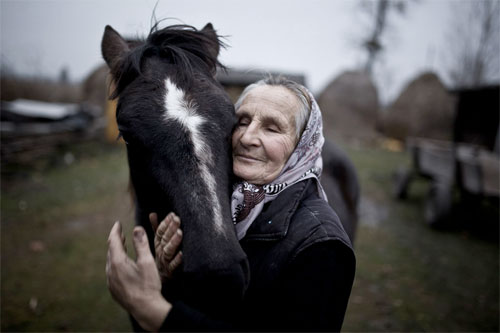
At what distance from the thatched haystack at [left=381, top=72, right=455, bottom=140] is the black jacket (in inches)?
659

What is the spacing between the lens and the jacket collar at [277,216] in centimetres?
126

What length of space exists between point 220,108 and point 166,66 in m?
0.43

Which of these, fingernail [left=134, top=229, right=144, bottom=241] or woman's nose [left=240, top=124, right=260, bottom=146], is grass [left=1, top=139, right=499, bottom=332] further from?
woman's nose [left=240, top=124, right=260, bottom=146]

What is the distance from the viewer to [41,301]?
3480mm

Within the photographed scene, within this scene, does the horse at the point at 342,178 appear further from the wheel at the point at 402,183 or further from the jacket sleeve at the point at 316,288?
the wheel at the point at 402,183

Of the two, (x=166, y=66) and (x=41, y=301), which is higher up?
(x=166, y=66)

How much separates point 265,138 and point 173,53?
28.4 inches

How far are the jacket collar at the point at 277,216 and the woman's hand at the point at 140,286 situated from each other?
430 mm

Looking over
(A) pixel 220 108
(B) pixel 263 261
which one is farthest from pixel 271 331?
(A) pixel 220 108

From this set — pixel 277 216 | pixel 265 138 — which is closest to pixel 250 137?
pixel 265 138

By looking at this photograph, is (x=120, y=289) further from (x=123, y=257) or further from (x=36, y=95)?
(x=36, y=95)

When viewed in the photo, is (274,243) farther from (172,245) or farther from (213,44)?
(213,44)

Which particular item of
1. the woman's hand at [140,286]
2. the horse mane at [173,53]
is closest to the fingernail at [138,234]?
the woman's hand at [140,286]

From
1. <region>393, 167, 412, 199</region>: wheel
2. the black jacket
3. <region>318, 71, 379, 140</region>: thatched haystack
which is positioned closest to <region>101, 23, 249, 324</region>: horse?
the black jacket
